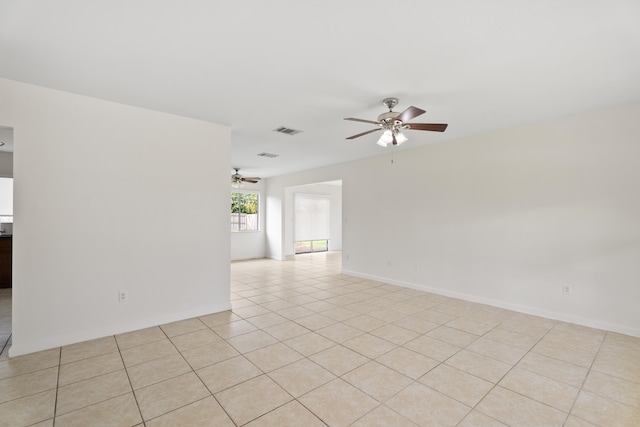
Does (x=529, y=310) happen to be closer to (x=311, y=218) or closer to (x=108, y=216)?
(x=108, y=216)

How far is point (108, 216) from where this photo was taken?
125 inches

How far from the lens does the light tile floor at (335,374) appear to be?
1.89 metres

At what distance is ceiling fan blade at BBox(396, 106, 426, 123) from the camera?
265 centimetres

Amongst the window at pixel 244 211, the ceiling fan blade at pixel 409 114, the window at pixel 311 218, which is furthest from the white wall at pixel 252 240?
the ceiling fan blade at pixel 409 114

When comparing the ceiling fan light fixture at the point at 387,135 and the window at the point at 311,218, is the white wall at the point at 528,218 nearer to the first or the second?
the ceiling fan light fixture at the point at 387,135

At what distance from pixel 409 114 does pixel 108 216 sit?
3463 millimetres

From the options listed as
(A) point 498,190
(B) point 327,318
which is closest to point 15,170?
(B) point 327,318

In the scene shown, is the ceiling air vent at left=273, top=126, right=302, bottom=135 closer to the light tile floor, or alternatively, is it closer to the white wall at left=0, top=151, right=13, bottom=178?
the light tile floor

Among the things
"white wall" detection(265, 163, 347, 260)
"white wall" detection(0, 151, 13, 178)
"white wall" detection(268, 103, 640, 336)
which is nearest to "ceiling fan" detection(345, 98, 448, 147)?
"white wall" detection(268, 103, 640, 336)

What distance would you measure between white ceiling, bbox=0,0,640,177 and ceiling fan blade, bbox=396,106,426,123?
10.6 inches

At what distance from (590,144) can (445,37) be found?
9.31ft

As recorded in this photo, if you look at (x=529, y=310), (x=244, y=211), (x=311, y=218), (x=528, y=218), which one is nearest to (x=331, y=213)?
(x=311, y=218)

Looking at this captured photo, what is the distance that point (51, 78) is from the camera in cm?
267

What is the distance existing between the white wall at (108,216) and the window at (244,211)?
5.01m
